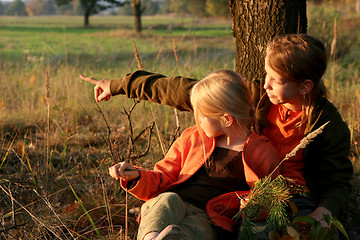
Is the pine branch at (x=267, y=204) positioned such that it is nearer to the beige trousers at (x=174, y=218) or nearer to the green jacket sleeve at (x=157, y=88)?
the beige trousers at (x=174, y=218)

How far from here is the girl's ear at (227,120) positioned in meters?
2.10

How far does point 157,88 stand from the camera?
257cm

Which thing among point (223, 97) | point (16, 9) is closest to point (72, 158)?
point (223, 97)

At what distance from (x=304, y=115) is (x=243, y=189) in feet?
1.76

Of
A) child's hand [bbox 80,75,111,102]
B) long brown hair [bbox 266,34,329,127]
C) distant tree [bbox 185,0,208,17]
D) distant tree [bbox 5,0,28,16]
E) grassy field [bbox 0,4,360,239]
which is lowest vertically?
grassy field [bbox 0,4,360,239]

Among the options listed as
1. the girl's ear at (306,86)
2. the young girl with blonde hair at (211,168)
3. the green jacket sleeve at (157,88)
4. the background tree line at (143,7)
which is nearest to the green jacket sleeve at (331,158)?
the girl's ear at (306,86)

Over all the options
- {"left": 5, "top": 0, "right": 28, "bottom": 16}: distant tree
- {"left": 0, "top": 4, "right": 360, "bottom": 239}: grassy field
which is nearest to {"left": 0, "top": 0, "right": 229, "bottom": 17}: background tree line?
{"left": 5, "top": 0, "right": 28, "bottom": 16}: distant tree

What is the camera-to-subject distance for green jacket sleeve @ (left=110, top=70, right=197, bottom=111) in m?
2.55

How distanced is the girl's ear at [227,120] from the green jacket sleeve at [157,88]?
460 mm

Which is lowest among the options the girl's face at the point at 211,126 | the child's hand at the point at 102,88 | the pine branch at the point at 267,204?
the pine branch at the point at 267,204

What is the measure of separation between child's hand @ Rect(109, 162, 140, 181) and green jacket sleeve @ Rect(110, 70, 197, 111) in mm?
633

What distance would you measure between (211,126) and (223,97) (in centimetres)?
17

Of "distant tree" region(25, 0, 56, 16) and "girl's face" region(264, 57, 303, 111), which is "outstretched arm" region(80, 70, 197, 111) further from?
"distant tree" region(25, 0, 56, 16)

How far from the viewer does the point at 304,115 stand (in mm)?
2289
